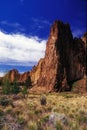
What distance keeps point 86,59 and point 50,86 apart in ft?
93.0

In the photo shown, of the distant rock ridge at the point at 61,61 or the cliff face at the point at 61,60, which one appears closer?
the distant rock ridge at the point at 61,61

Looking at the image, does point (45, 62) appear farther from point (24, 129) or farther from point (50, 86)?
point (24, 129)

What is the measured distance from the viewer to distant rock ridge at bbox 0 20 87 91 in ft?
413

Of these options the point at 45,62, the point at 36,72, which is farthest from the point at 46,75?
the point at 36,72

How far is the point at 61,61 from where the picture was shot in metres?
130

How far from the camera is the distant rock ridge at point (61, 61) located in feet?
413

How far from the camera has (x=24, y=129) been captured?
554 inches

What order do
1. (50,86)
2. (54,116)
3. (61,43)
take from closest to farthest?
1. (54,116)
2. (50,86)
3. (61,43)

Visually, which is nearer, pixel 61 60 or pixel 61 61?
pixel 61 61

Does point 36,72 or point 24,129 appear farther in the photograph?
point 36,72

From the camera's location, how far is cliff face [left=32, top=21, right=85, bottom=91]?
126 meters

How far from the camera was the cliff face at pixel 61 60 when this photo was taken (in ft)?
413

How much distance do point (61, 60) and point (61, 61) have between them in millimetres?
470

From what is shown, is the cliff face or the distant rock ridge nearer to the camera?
the distant rock ridge
